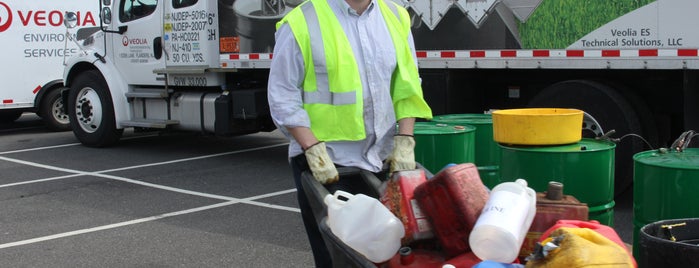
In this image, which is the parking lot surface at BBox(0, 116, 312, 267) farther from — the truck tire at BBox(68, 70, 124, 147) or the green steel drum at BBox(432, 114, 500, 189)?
the green steel drum at BBox(432, 114, 500, 189)

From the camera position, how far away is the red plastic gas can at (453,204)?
274 cm

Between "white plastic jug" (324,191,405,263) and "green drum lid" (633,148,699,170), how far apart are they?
65.2 inches

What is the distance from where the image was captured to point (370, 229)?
2.78m

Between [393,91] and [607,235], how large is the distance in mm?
1334

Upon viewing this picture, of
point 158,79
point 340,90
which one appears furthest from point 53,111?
point 340,90

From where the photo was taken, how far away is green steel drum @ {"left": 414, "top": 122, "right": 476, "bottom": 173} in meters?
5.39

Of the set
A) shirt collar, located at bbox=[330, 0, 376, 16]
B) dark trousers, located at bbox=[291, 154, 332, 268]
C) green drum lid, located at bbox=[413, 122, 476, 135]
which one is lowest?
dark trousers, located at bbox=[291, 154, 332, 268]

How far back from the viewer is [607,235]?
2.61 m

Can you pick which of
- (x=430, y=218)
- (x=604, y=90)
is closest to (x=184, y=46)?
(x=604, y=90)

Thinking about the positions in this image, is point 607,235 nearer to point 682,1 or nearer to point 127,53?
point 682,1

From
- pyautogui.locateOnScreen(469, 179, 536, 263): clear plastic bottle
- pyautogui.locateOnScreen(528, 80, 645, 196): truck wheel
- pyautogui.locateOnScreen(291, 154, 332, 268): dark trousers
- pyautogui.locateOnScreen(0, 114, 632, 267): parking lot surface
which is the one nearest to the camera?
pyautogui.locateOnScreen(469, 179, 536, 263): clear plastic bottle

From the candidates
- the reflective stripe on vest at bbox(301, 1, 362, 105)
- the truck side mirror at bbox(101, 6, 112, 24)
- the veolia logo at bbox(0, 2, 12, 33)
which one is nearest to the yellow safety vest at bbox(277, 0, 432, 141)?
the reflective stripe on vest at bbox(301, 1, 362, 105)

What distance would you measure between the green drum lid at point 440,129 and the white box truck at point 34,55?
945 cm

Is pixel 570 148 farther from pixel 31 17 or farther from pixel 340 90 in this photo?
pixel 31 17
